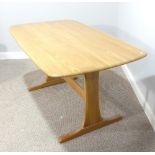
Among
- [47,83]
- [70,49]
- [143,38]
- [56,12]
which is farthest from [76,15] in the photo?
[70,49]

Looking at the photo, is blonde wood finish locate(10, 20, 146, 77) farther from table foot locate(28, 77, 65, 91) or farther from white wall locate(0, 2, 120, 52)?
white wall locate(0, 2, 120, 52)

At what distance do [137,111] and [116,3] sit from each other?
1607mm

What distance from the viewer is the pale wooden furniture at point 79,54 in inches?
57.9

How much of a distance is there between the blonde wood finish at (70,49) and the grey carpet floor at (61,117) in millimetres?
685

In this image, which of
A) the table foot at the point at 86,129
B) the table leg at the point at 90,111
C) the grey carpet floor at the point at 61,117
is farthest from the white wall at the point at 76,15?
the table leg at the point at 90,111

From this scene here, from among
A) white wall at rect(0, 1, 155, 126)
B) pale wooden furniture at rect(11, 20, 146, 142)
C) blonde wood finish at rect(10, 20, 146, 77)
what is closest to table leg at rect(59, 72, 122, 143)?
pale wooden furniture at rect(11, 20, 146, 142)

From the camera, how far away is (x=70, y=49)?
1776 mm

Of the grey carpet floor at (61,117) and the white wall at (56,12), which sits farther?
the white wall at (56,12)

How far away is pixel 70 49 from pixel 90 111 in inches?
21.3

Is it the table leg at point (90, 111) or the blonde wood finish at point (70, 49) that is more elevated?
the blonde wood finish at point (70, 49)

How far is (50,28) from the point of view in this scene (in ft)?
7.73

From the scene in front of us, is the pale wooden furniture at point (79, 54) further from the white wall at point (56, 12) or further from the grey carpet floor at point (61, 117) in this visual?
the white wall at point (56, 12)

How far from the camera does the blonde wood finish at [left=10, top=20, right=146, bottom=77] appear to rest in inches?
57.8

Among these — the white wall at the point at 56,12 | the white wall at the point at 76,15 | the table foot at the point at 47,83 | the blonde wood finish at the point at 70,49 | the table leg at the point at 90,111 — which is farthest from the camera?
the white wall at the point at 56,12
